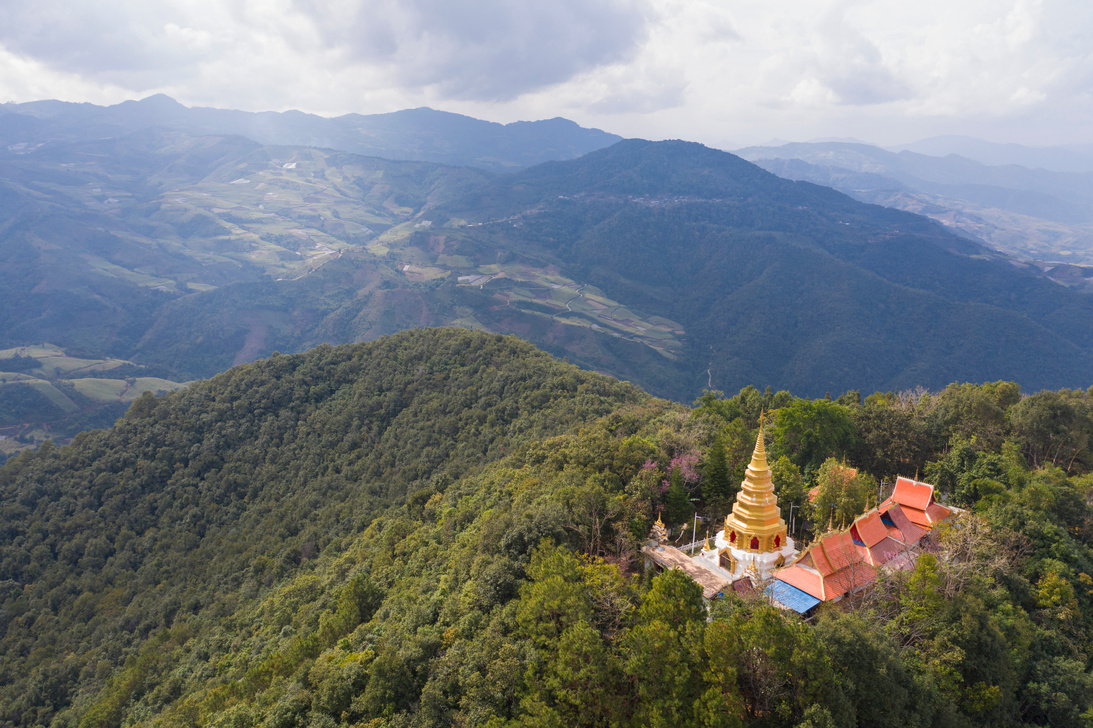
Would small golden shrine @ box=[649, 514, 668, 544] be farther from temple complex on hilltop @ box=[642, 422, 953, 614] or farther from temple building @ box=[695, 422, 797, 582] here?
temple building @ box=[695, 422, 797, 582]

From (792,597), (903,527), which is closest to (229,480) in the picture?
(792,597)

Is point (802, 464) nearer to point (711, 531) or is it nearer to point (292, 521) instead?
point (711, 531)

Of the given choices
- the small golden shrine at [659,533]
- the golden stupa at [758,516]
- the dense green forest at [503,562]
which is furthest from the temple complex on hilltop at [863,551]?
the small golden shrine at [659,533]

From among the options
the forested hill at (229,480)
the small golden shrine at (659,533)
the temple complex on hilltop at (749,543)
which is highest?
the temple complex on hilltop at (749,543)

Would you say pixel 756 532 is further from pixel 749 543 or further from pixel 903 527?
pixel 903 527

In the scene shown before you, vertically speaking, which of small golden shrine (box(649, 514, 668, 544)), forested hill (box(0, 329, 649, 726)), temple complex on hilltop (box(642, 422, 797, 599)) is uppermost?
temple complex on hilltop (box(642, 422, 797, 599))

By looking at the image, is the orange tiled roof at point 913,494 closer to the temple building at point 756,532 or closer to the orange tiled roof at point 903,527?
the orange tiled roof at point 903,527

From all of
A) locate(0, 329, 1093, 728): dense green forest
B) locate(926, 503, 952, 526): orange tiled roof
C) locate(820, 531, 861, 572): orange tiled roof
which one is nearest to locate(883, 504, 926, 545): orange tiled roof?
locate(926, 503, 952, 526): orange tiled roof
